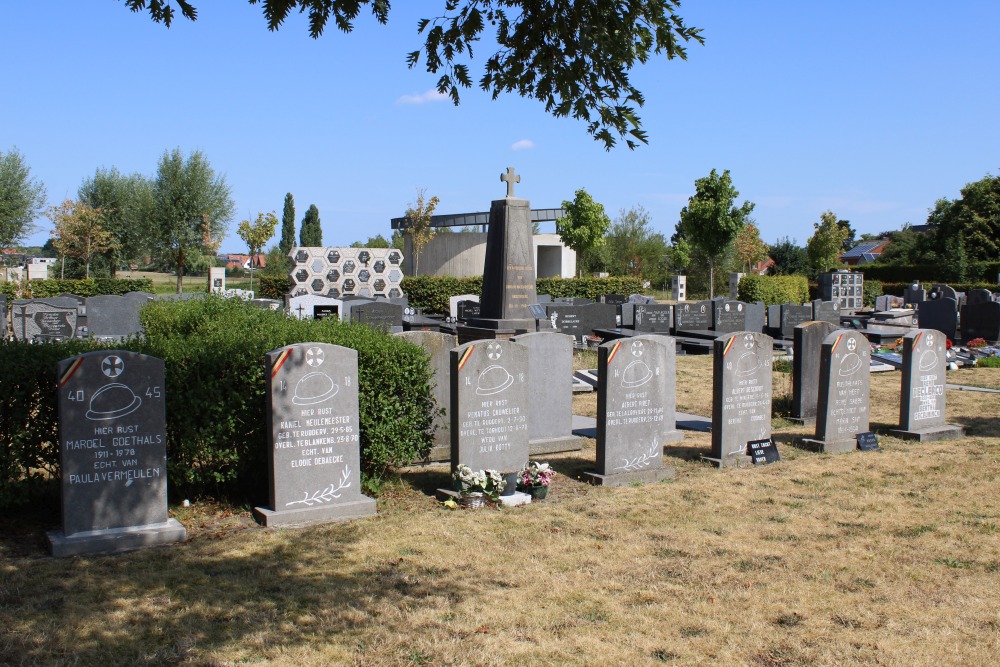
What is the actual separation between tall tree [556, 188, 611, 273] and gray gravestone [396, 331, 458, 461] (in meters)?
38.0

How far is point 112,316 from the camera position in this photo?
18.2 meters

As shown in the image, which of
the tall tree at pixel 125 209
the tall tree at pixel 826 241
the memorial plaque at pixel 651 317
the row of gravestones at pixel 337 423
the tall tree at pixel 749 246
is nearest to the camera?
the row of gravestones at pixel 337 423

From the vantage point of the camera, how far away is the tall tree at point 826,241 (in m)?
48.0

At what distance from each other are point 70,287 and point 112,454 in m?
26.1

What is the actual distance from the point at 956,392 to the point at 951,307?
376 inches

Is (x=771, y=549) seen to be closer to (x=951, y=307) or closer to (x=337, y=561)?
(x=337, y=561)

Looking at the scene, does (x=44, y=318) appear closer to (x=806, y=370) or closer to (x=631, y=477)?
(x=631, y=477)

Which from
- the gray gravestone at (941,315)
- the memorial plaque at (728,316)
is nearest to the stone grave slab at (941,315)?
the gray gravestone at (941,315)

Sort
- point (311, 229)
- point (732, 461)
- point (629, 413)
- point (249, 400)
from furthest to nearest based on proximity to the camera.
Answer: point (311, 229), point (732, 461), point (629, 413), point (249, 400)

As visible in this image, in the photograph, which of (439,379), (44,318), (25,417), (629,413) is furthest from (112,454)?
(44,318)

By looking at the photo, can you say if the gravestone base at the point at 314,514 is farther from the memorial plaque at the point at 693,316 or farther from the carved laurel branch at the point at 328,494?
the memorial plaque at the point at 693,316

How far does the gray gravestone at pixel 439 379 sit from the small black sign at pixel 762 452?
11.2ft

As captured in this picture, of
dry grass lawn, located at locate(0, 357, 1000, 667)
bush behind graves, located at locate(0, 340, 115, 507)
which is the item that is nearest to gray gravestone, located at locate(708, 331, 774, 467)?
dry grass lawn, located at locate(0, 357, 1000, 667)

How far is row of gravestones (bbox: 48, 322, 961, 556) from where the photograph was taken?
574 cm
